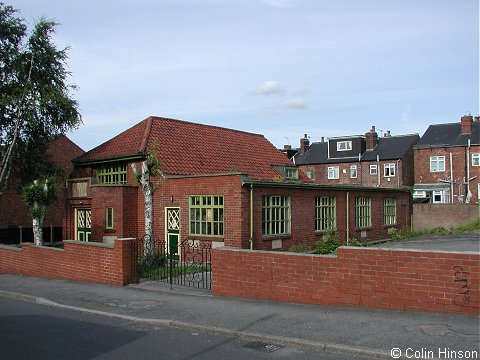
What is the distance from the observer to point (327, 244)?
21.0 meters

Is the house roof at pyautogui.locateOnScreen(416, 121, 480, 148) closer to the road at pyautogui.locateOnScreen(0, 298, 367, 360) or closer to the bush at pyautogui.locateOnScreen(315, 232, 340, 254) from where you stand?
the bush at pyautogui.locateOnScreen(315, 232, 340, 254)

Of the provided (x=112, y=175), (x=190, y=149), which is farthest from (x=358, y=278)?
(x=112, y=175)

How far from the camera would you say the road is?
7.29m

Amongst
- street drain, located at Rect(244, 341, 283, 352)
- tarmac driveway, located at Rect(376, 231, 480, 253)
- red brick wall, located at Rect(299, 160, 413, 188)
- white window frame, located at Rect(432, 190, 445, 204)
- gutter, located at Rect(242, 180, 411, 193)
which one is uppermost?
red brick wall, located at Rect(299, 160, 413, 188)

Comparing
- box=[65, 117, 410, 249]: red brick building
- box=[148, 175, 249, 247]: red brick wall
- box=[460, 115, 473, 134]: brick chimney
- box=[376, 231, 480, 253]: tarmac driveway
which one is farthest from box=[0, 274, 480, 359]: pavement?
box=[460, 115, 473, 134]: brick chimney

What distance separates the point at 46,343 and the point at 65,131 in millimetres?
19583

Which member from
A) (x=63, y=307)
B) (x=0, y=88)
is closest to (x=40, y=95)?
(x=0, y=88)

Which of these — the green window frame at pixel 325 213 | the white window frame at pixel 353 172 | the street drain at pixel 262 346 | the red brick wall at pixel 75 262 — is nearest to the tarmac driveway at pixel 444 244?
the green window frame at pixel 325 213

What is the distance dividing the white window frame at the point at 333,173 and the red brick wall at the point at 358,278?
47272mm

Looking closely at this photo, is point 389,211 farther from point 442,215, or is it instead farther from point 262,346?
point 262,346

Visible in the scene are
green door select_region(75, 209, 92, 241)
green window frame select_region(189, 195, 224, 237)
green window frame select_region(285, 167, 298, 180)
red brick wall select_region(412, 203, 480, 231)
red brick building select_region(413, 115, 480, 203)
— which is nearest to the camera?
green window frame select_region(189, 195, 224, 237)

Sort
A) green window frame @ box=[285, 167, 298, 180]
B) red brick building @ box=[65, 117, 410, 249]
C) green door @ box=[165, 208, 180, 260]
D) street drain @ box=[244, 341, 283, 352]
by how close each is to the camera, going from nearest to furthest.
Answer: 1. street drain @ box=[244, 341, 283, 352]
2. red brick building @ box=[65, 117, 410, 249]
3. green door @ box=[165, 208, 180, 260]
4. green window frame @ box=[285, 167, 298, 180]

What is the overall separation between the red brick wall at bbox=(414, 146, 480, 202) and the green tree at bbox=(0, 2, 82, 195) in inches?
1451

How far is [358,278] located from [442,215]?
27.8 metres
